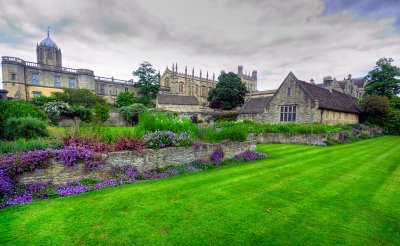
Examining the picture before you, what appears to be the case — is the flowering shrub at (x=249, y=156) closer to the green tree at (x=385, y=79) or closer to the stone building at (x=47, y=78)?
the green tree at (x=385, y=79)

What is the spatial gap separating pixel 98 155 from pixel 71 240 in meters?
3.33

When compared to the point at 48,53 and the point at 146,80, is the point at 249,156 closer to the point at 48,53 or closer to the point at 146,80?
the point at 146,80

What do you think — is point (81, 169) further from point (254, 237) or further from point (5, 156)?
Result: point (254, 237)

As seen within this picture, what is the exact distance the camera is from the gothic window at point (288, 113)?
2523 centimetres

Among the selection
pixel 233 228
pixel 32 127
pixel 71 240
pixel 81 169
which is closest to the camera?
pixel 71 240

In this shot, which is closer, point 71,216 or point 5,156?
point 71,216

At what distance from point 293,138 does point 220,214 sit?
14.3m

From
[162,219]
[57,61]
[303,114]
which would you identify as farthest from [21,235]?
[57,61]

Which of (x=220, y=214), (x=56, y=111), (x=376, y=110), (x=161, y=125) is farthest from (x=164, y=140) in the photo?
(x=376, y=110)

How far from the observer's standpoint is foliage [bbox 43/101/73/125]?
2570 centimetres

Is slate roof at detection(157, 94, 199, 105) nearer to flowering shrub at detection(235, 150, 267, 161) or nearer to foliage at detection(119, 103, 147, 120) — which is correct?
foliage at detection(119, 103, 147, 120)

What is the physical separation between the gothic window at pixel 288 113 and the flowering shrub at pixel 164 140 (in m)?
20.4

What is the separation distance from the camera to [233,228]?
3998 millimetres

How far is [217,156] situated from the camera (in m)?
9.59
